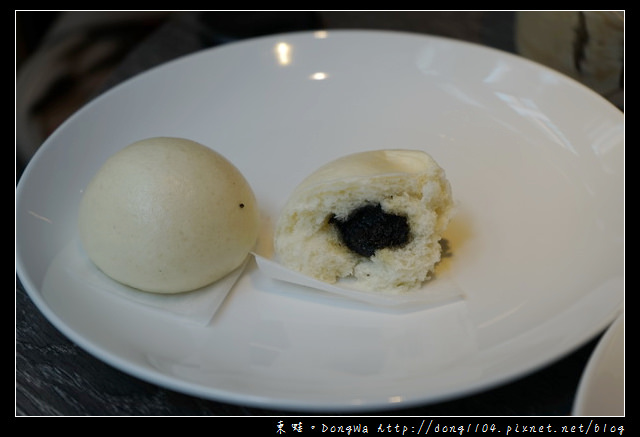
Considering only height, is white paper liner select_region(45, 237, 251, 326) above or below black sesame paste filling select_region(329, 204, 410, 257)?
below

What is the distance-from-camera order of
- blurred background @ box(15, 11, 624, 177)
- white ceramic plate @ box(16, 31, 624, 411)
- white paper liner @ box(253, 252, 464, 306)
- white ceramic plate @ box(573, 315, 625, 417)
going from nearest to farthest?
white ceramic plate @ box(573, 315, 625, 417)
white ceramic plate @ box(16, 31, 624, 411)
white paper liner @ box(253, 252, 464, 306)
blurred background @ box(15, 11, 624, 177)

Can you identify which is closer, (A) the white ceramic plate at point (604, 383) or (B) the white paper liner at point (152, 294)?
(A) the white ceramic plate at point (604, 383)

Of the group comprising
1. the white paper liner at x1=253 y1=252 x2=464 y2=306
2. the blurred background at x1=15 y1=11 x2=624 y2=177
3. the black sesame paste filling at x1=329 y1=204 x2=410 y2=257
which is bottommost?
the white paper liner at x1=253 y1=252 x2=464 y2=306

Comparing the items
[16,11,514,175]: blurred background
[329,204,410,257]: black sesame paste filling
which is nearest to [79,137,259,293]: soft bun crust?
[329,204,410,257]: black sesame paste filling

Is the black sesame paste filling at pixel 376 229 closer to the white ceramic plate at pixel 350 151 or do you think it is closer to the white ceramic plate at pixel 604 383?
the white ceramic plate at pixel 350 151

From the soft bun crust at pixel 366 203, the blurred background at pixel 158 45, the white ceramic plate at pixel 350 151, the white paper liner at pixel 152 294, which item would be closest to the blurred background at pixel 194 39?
the blurred background at pixel 158 45

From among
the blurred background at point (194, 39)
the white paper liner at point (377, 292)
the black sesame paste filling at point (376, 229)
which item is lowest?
the white paper liner at point (377, 292)

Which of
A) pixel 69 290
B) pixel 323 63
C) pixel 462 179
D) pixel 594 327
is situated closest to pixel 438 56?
pixel 323 63

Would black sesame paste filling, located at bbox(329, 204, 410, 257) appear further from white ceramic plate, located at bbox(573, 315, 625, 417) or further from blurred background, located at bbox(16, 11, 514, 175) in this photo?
blurred background, located at bbox(16, 11, 514, 175)
